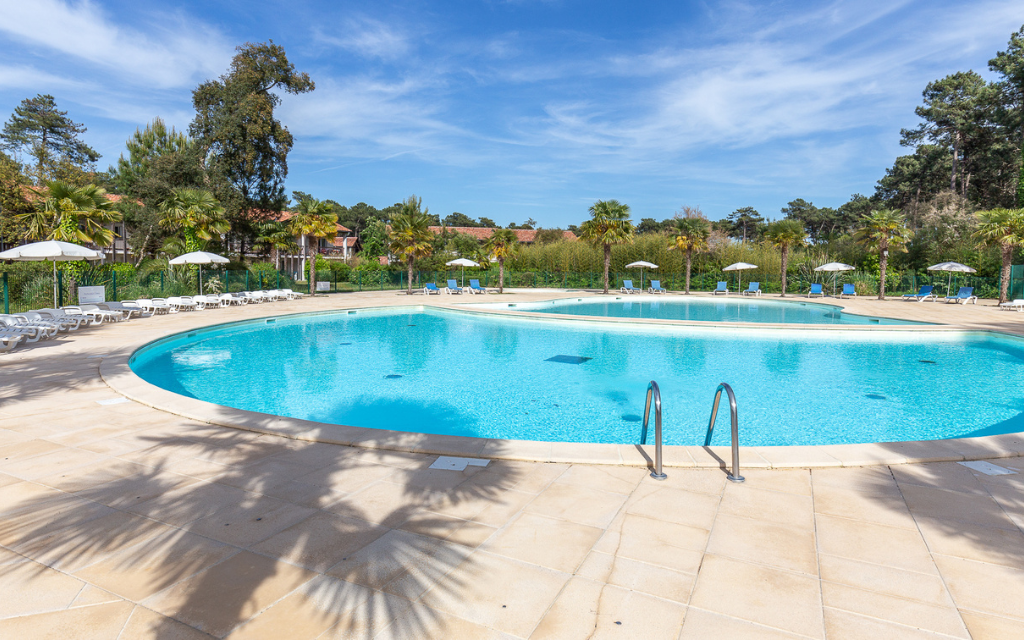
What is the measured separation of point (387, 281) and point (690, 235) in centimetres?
1707

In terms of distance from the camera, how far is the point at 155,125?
3272 cm

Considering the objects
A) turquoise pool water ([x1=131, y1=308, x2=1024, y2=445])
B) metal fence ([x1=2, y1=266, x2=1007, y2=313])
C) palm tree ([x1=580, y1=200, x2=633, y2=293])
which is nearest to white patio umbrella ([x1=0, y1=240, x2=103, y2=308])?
metal fence ([x1=2, y1=266, x2=1007, y2=313])

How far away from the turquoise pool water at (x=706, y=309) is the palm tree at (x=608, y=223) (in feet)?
10.1

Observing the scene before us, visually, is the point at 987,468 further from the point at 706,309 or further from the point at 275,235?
the point at 275,235

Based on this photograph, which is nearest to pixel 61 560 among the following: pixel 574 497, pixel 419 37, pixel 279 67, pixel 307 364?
pixel 574 497

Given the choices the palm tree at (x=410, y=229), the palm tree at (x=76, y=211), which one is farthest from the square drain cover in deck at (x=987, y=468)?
the palm tree at (x=410, y=229)

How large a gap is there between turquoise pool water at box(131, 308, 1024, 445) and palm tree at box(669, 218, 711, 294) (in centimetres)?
1440

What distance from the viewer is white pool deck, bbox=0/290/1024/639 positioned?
2.20 meters

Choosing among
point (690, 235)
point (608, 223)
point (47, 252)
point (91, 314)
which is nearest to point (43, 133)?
point (91, 314)

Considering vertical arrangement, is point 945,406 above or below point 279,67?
below

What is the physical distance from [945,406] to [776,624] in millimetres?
7439

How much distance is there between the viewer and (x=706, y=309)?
21156 millimetres

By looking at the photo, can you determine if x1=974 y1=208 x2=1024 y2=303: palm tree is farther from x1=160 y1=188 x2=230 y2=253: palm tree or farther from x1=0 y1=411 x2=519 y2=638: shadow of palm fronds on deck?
x1=160 y1=188 x2=230 y2=253: palm tree

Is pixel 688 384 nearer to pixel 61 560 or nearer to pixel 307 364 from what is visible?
pixel 307 364
